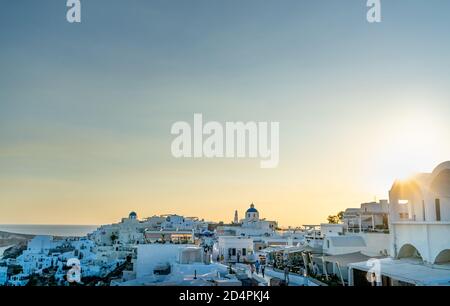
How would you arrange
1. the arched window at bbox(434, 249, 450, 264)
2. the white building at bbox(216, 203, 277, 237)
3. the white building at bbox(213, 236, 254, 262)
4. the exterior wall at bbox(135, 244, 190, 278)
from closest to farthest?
the arched window at bbox(434, 249, 450, 264) < the exterior wall at bbox(135, 244, 190, 278) < the white building at bbox(213, 236, 254, 262) < the white building at bbox(216, 203, 277, 237)

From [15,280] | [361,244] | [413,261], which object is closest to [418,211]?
[413,261]

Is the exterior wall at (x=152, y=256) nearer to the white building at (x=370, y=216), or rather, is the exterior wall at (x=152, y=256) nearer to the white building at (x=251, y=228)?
the white building at (x=370, y=216)

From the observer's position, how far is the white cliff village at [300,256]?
9531 mm

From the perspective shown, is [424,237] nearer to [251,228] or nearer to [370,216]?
[370,216]

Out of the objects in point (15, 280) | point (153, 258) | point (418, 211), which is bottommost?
point (15, 280)

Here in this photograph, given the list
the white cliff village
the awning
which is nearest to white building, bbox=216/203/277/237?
the white cliff village

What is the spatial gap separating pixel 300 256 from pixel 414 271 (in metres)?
9.26

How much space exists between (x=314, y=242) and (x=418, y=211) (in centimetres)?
640

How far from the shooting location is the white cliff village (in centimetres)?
953

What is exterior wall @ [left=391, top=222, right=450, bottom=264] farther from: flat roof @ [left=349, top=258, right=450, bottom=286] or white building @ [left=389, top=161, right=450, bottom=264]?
flat roof @ [left=349, top=258, right=450, bottom=286]

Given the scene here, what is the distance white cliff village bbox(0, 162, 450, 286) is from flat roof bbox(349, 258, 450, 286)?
2cm
